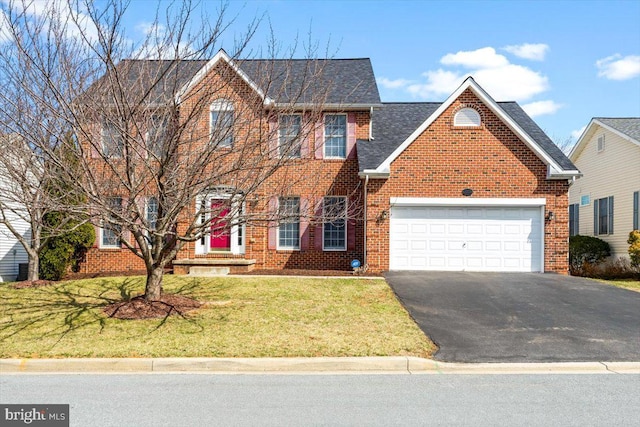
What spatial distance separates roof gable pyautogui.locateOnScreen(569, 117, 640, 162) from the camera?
2058 cm

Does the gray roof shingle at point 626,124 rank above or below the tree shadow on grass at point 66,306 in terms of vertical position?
above

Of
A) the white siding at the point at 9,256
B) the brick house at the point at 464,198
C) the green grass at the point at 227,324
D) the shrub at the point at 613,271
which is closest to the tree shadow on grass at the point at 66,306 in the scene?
the green grass at the point at 227,324

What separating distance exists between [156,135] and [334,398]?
5.50 metres

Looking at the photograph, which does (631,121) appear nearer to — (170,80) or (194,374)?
(170,80)

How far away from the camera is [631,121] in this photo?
22547 mm

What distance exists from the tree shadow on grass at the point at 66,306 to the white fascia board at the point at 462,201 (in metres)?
6.80

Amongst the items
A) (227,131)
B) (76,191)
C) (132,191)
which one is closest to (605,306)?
(227,131)

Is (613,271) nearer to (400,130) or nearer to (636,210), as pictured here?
(636,210)

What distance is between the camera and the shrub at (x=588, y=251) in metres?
20.7

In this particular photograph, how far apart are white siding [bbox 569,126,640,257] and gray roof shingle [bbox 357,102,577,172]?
4.92 meters

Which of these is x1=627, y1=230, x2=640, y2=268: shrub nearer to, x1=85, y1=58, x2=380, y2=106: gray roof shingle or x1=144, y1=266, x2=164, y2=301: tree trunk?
x1=85, y1=58, x2=380, y2=106: gray roof shingle

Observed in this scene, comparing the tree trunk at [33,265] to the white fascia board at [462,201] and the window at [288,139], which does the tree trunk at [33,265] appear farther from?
the white fascia board at [462,201]

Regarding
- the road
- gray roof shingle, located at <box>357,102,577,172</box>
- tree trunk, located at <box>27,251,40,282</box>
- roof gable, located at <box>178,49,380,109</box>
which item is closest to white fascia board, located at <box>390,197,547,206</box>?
gray roof shingle, located at <box>357,102,577,172</box>

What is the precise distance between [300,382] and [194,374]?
1.64m
